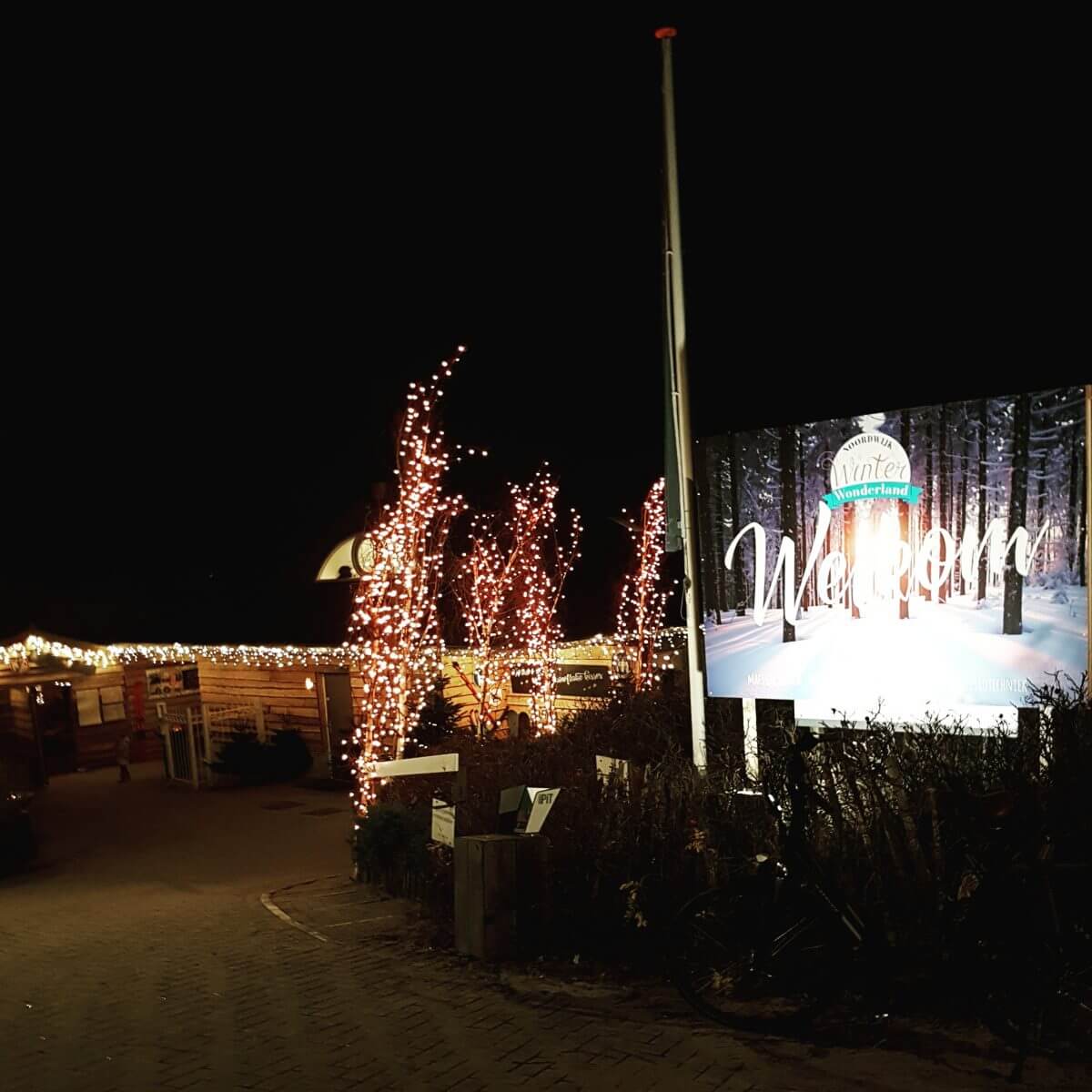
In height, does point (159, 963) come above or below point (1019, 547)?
below

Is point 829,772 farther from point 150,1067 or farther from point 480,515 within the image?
point 480,515

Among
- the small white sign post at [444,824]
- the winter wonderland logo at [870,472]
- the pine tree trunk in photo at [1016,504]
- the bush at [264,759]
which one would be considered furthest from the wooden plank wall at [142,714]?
the pine tree trunk in photo at [1016,504]

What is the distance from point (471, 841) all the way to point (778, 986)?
97.0 inches

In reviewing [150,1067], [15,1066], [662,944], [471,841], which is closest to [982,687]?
[662,944]

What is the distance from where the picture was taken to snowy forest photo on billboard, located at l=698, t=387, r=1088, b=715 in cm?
825

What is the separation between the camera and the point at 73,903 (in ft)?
39.0

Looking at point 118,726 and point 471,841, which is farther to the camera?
point 118,726

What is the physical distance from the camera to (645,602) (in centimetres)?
2027

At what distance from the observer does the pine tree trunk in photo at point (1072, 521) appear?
805cm

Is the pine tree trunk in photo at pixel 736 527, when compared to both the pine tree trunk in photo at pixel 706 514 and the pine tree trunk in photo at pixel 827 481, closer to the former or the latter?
the pine tree trunk in photo at pixel 706 514

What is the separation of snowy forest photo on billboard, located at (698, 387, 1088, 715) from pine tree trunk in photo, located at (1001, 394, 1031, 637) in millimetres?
13

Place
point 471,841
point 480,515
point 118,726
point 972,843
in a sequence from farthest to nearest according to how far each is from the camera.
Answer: point 118,726
point 480,515
point 471,841
point 972,843

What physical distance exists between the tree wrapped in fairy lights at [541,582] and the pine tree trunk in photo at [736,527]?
656 centimetres

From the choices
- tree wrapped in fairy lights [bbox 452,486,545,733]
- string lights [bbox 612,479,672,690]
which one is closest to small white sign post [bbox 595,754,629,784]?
tree wrapped in fairy lights [bbox 452,486,545,733]
